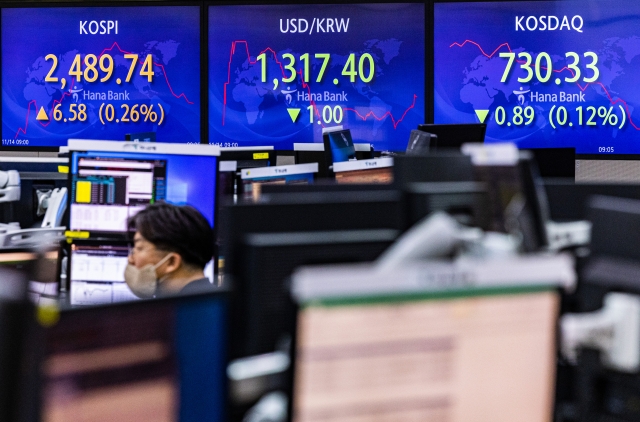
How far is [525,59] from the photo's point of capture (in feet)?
18.5

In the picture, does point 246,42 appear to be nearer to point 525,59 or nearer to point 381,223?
point 525,59

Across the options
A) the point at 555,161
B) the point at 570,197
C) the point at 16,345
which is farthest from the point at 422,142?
the point at 16,345

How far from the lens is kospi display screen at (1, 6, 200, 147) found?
19.4 feet

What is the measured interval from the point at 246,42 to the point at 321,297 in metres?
5.21

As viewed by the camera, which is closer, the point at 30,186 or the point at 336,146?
the point at 30,186

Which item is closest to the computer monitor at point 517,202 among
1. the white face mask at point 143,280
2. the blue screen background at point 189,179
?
the white face mask at point 143,280

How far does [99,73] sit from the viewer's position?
602 cm

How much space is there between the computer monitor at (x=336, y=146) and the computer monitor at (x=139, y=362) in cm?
358

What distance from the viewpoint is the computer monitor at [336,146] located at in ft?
14.6

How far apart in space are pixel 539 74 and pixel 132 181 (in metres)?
3.44

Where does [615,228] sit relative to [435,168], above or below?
below

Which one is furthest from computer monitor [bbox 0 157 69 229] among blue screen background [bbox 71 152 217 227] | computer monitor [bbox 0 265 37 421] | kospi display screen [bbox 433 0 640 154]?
computer monitor [bbox 0 265 37 421]

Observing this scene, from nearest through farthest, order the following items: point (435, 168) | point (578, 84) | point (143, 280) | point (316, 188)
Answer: point (435, 168), point (316, 188), point (143, 280), point (578, 84)

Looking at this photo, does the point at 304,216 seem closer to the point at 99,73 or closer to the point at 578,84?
the point at 578,84
